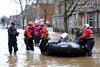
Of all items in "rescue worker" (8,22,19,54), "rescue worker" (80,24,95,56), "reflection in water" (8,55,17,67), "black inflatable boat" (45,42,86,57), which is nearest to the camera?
"reflection in water" (8,55,17,67)

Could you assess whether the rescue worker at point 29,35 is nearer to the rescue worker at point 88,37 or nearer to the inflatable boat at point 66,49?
the inflatable boat at point 66,49

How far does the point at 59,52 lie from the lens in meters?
19.5

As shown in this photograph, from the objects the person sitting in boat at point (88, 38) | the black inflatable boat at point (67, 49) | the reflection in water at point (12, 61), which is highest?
the person sitting in boat at point (88, 38)

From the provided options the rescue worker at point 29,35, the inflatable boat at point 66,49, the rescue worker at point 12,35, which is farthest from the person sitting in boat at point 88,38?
the rescue worker at point 12,35

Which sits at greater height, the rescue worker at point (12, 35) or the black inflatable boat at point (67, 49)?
the rescue worker at point (12, 35)

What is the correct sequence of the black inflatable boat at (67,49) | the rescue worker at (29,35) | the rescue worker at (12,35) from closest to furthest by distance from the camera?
the black inflatable boat at (67,49), the rescue worker at (12,35), the rescue worker at (29,35)

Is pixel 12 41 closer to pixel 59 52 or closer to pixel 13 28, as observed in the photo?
pixel 13 28

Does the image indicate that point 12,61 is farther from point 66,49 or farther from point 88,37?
point 88,37

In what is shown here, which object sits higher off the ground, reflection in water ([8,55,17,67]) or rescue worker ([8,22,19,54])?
rescue worker ([8,22,19,54])

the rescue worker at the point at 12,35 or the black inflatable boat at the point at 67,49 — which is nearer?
the black inflatable boat at the point at 67,49

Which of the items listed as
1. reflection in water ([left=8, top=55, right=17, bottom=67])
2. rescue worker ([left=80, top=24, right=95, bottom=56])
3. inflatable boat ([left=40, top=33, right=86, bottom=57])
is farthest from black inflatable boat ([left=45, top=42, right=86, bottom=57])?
reflection in water ([left=8, top=55, right=17, bottom=67])

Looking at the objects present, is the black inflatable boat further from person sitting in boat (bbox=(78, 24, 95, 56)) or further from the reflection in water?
the reflection in water

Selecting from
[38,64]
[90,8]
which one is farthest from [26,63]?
[90,8]

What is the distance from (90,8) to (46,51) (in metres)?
37.7
